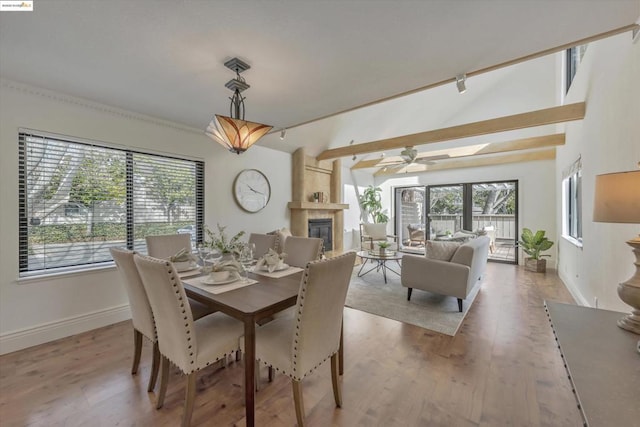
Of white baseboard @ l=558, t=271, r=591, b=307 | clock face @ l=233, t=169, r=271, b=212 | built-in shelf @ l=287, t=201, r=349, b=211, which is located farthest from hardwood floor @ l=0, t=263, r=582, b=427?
built-in shelf @ l=287, t=201, r=349, b=211

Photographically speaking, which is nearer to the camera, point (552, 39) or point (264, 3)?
point (264, 3)

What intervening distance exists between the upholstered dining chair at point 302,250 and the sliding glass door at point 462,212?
3.75 metres

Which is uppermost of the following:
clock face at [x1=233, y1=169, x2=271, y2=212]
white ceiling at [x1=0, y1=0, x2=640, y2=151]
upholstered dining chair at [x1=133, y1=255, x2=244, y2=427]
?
white ceiling at [x1=0, y1=0, x2=640, y2=151]

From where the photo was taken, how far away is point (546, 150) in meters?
5.59

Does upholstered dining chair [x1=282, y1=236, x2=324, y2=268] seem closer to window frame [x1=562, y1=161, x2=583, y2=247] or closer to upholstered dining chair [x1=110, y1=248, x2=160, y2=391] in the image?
upholstered dining chair [x1=110, y1=248, x2=160, y2=391]

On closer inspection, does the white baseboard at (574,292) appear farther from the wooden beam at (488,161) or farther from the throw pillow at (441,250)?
the wooden beam at (488,161)

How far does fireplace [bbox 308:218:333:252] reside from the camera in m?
5.63

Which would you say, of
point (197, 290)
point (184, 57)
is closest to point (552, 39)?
point (184, 57)

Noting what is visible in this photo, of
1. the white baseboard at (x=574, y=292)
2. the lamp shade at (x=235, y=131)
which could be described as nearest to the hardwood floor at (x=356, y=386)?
the white baseboard at (x=574, y=292)

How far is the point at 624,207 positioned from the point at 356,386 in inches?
72.0

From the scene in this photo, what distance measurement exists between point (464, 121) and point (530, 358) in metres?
5.75

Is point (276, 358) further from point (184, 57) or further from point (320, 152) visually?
point (320, 152)

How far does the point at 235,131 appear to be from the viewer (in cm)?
203

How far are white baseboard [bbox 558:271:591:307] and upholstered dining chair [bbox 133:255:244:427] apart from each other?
3949 millimetres
